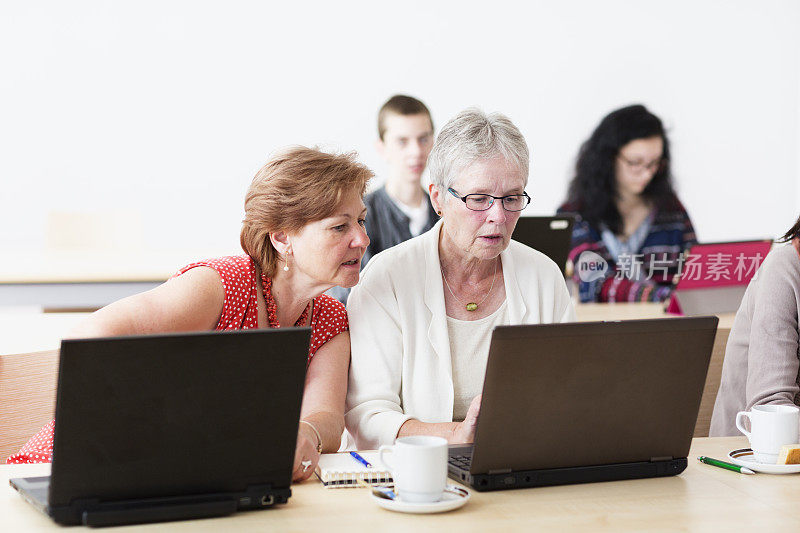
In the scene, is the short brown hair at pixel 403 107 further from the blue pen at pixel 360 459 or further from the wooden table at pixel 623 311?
the blue pen at pixel 360 459

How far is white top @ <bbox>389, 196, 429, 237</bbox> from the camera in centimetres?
360

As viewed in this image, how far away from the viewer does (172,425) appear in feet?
3.46

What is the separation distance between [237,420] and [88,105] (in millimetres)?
4503

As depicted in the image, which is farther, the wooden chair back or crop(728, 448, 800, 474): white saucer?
the wooden chair back

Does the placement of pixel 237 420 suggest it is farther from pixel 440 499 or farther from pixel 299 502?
pixel 440 499

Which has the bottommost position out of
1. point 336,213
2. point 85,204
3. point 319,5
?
point 85,204

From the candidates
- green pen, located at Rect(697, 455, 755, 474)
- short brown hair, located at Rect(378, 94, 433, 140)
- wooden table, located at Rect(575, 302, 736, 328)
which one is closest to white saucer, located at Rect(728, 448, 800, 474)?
green pen, located at Rect(697, 455, 755, 474)

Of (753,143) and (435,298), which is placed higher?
(753,143)

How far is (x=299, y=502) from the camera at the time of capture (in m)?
1.18

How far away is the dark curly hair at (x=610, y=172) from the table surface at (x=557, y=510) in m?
2.75

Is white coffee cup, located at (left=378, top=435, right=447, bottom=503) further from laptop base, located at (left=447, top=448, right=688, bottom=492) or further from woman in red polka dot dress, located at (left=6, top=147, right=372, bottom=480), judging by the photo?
woman in red polka dot dress, located at (left=6, top=147, right=372, bottom=480)

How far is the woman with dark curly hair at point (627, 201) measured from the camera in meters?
3.88

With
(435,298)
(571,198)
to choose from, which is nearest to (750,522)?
(435,298)

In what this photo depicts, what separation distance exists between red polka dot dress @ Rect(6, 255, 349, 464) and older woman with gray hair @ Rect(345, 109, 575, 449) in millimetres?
44
